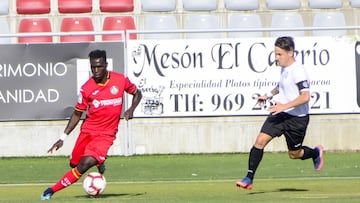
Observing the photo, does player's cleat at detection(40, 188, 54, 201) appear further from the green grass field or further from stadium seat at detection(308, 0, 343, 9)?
stadium seat at detection(308, 0, 343, 9)

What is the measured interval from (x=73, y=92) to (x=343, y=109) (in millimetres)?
5279

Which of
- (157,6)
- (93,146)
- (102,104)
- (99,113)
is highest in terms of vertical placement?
(157,6)

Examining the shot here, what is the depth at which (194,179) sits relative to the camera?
16.1 metres

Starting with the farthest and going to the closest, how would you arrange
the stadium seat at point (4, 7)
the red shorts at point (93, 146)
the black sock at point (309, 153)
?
the stadium seat at point (4, 7)
the black sock at point (309, 153)
the red shorts at point (93, 146)

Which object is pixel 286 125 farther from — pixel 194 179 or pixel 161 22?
pixel 161 22

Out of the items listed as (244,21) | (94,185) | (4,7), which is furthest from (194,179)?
(4,7)

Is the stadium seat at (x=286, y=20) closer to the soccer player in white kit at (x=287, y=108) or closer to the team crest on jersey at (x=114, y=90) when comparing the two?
the soccer player in white kit at (x=287, y=108)

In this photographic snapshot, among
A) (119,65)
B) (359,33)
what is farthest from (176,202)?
(359,33)

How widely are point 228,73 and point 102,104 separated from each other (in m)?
7.94

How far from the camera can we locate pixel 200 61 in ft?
66.5

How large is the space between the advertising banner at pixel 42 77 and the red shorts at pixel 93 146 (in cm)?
743

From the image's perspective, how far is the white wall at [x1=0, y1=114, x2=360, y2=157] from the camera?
2017 centimetres

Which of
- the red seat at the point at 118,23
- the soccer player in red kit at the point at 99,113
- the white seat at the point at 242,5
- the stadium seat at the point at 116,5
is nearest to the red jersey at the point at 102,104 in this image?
the soccer player in red kit at the point at 99,113

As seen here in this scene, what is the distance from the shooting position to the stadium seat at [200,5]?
24.1 meters
